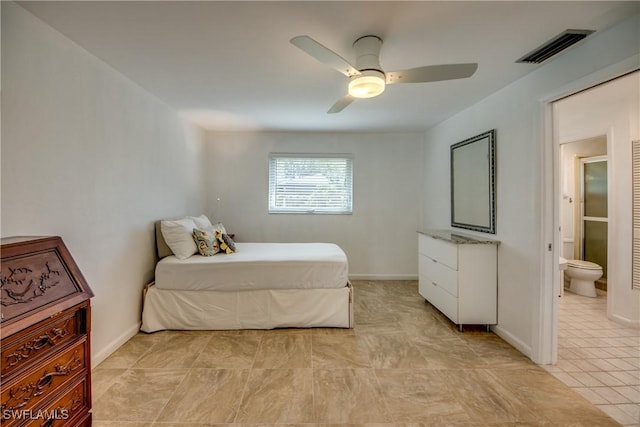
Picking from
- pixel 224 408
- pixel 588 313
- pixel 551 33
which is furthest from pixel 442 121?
pixel 224 408

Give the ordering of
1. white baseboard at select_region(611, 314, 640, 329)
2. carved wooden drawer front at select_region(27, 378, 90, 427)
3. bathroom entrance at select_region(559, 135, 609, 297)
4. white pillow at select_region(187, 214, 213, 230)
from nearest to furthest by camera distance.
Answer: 1. carved wooden drawer front at select_region(27, 378, 90, 427)
2. white baseboard at select_region(611, 314, 640, 329)
3. white pillow at select_region(187, 214, 213, 230)
4. bathroom entrance at select_region(559, 135, 609, 297)

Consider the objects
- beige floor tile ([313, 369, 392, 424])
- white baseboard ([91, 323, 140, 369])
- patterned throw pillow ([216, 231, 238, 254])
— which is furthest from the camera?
patterned throw pillow ([216, 231, 238, 254])

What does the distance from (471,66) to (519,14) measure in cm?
35

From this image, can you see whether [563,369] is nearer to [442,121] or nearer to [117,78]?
[442,121]

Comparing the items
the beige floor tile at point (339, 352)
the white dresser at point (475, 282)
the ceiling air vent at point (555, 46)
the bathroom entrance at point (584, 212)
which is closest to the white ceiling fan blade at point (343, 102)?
the ceiling air vent at point (555, 46)

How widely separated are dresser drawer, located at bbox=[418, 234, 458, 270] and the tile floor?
27.7 inches

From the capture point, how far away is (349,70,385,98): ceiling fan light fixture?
184 cm

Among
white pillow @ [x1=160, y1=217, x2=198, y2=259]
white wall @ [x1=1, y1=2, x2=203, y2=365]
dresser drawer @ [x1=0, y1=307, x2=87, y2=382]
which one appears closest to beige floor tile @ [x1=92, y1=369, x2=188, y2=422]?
white wall @ [x1=1, y1=2, x2=203, y2=365]

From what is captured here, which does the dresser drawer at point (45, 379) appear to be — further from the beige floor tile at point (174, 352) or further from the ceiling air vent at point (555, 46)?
the ceiling air vent at point (555, 46)

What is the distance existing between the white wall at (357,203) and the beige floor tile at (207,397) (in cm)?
264

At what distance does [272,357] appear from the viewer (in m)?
2.34

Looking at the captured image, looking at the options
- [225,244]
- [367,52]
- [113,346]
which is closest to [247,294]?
[225,244]

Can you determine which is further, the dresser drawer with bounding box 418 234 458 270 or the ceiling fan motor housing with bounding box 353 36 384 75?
the dresser drawer with bounding box 418 234 458 270

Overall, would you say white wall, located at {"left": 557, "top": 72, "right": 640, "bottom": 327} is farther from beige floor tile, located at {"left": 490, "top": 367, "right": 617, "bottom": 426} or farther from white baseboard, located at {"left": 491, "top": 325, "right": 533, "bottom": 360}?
beige floor tile, located at {"left": 490, "top": 367, "right": 617, "bottom": 426}
